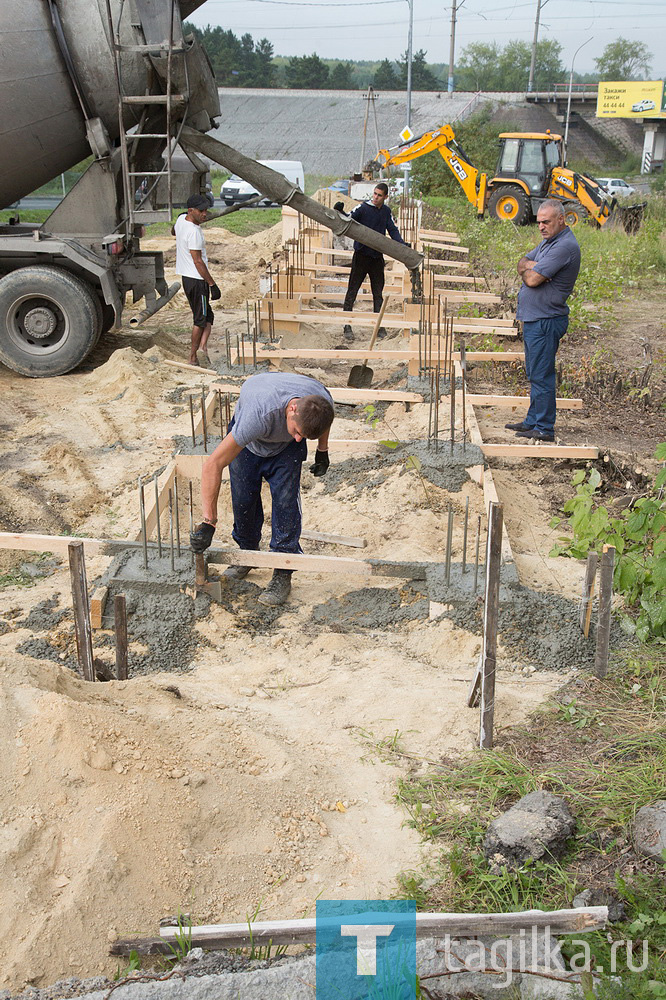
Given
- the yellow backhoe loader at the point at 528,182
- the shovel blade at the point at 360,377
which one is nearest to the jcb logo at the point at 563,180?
the yellow backhoe loader at the point at 528,182

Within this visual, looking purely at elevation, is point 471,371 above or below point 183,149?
below

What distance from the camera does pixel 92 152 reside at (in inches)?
313

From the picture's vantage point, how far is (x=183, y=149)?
819 cm

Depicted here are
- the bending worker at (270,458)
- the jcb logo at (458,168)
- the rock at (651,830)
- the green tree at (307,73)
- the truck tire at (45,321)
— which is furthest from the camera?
the green tree at (307,73)

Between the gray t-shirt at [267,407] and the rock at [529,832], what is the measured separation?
6.86 feet

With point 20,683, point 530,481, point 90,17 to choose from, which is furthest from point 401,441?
point 90,17

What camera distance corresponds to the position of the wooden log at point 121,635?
3475mm

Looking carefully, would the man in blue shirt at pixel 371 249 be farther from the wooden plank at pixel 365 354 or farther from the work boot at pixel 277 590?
the work boot at pixel 277 590

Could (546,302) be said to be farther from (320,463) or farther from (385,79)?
(385,79)

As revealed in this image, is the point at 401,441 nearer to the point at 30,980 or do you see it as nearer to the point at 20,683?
the point at 20,683

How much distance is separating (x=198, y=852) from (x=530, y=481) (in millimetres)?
3939

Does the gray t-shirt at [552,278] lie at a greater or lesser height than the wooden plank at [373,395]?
greater

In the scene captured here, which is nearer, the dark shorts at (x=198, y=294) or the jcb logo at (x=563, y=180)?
the dark shorts at (x=198, y=294)

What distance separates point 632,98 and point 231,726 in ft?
130
